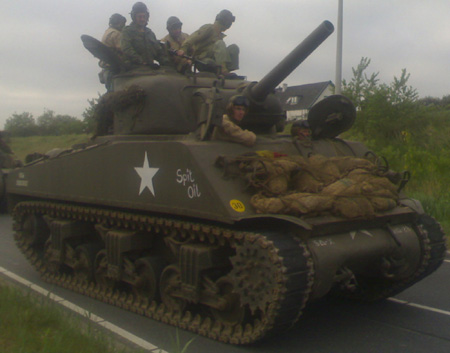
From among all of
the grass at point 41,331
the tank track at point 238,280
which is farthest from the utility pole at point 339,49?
the grass at point 41,331

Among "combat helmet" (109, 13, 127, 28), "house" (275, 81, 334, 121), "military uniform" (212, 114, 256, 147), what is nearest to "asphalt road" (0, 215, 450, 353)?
"military uniform" (212, 114, 256, 147)

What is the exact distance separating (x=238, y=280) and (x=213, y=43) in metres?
4.31

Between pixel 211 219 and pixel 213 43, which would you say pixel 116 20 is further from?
pixel 211 219

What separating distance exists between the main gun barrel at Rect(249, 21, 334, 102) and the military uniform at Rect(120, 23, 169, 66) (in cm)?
204

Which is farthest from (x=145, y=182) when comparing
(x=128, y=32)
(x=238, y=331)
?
(x=128, y=32)

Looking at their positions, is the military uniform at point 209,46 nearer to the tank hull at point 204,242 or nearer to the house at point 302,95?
the tank hull at point 204,242

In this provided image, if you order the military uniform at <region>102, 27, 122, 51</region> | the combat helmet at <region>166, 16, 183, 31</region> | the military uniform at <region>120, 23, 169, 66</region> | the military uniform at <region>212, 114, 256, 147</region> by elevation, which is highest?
the combat helmet at <region>166, 16, 183, 31</region>

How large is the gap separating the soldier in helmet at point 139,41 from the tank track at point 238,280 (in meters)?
2.01

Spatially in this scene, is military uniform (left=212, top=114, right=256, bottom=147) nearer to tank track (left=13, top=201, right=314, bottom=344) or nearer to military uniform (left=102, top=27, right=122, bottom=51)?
tank track (left=13, top=201, right=314, bottom=344)

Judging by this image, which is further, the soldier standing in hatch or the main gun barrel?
the soldier standing in hatch

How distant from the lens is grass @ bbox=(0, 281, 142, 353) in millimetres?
4581

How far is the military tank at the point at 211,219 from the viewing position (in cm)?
534

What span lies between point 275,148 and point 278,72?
0.81 m

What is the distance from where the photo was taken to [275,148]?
6664 millimetres
